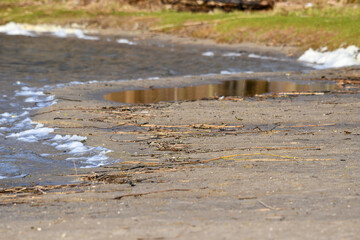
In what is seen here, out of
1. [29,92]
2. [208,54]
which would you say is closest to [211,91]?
[29,92]

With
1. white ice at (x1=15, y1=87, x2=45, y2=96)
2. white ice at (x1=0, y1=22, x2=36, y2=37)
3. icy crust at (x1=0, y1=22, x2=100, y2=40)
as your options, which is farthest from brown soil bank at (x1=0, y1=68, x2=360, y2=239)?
white ice at (x1=0, y1=22, x2=36, y2=37)

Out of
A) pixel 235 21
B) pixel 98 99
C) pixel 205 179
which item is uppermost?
pixel 205 179

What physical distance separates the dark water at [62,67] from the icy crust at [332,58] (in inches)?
25.8

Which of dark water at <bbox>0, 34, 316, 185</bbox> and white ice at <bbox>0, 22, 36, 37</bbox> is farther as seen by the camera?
white ice at <bbox>0, 22, 36, 37</bbox>

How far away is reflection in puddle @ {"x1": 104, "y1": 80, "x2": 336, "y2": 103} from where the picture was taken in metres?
13.6

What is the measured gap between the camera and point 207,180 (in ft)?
19.4

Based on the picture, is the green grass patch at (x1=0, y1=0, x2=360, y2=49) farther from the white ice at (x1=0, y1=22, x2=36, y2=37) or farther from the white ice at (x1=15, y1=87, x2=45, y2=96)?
the white ice at (x1=15, y1=87, x2=45, y2=96)

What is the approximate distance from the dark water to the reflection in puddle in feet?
1.95

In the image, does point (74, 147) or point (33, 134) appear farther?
point (33, 134)

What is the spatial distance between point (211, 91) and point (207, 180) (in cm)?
892

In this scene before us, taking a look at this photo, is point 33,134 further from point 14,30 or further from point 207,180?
point 14,30

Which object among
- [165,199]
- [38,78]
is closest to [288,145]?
[165,199]

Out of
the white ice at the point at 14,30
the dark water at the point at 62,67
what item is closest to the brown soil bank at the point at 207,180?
the dark water at the point at 62,67

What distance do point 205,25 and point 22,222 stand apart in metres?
26.8
